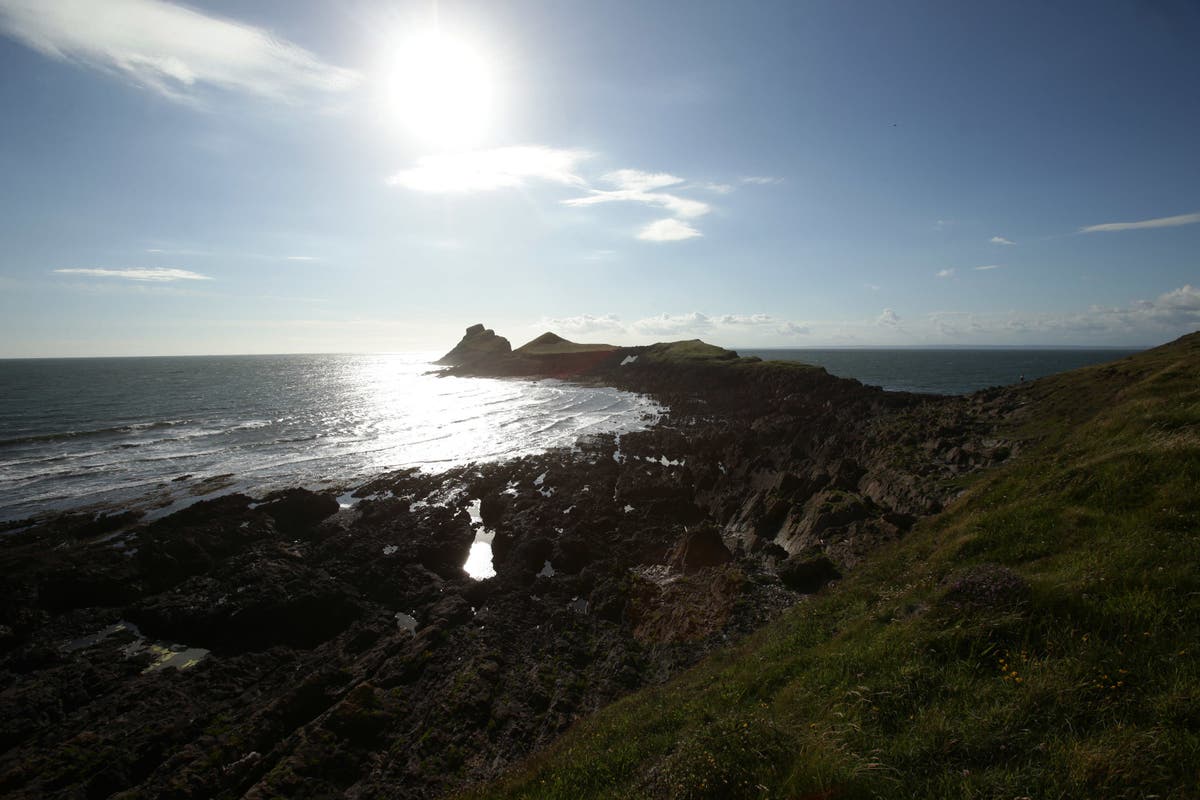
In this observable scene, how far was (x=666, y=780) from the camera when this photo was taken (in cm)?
720

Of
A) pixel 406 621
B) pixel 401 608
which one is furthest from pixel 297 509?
pixel 406 621

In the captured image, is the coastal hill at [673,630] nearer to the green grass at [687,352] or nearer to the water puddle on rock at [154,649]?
the water puddle on rock at [154,649]

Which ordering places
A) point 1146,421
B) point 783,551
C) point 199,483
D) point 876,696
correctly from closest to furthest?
1. point 876,696
2. point 1146,421
3. point 783,551
4. point 199,483

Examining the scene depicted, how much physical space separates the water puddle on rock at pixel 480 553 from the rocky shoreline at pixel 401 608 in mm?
429

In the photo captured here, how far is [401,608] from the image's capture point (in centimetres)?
2177

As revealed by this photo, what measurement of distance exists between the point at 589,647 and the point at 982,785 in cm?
1354

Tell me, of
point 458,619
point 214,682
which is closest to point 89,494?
point 214,682

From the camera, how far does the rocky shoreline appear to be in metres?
13.3

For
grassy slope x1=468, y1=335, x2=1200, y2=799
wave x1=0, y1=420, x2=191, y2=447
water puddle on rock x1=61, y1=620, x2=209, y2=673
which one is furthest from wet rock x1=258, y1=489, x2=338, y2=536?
wave x1=0, y1=420, x2=191, y2=447

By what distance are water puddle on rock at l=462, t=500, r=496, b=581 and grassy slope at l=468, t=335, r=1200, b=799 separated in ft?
48.0

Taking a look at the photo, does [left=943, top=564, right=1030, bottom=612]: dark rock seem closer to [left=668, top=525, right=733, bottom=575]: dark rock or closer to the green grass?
[left=668, top=525, right=733, bottom=575]: dark rock

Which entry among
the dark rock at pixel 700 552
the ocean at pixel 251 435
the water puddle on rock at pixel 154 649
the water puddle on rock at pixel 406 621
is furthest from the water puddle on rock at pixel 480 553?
the ocean at pixel 251 435

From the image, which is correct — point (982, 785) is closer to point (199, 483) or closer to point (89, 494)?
point (199, 483)

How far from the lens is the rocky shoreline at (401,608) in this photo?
1331 cm
